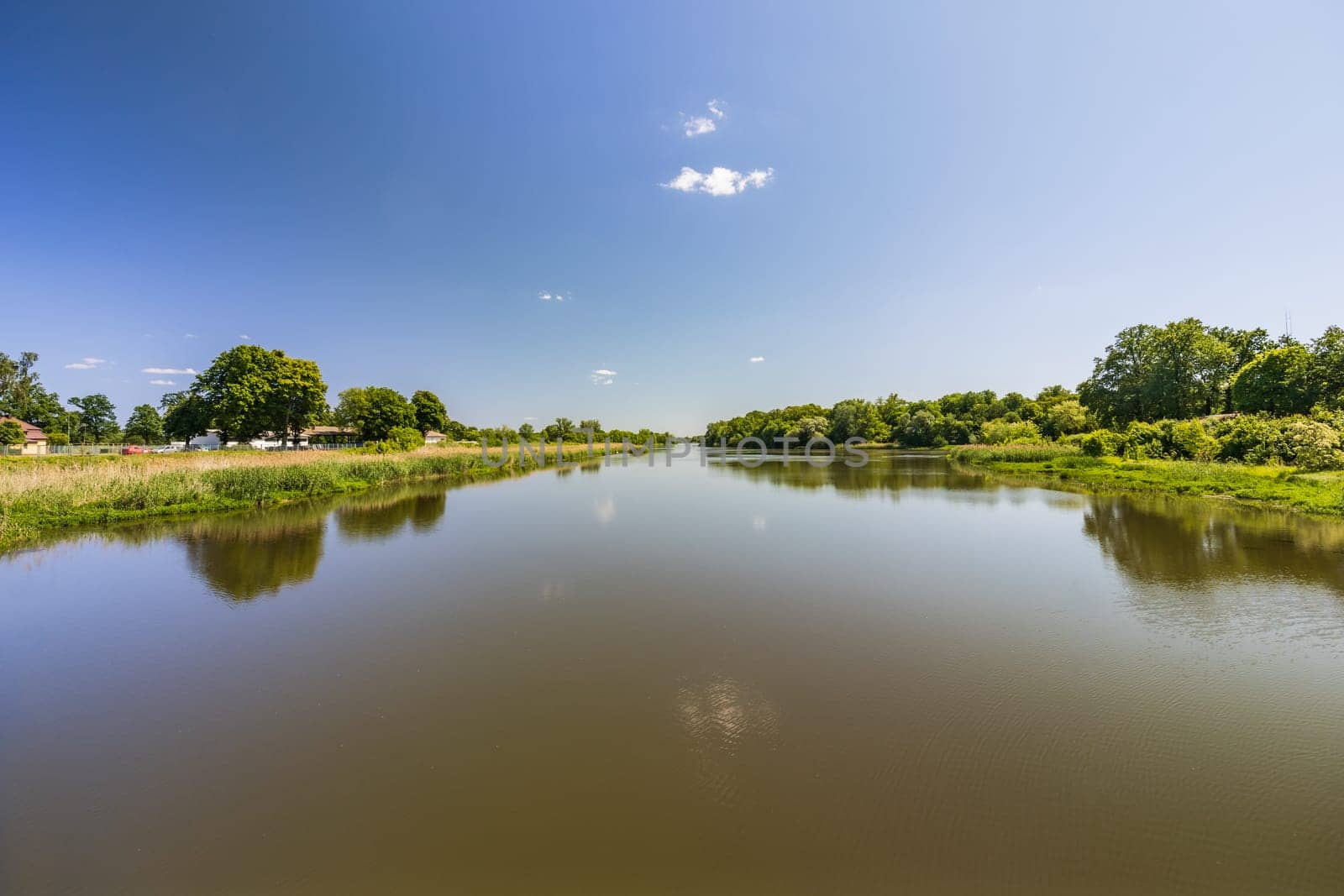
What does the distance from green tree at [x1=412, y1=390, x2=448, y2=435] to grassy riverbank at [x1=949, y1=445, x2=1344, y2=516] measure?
6081 centimetres

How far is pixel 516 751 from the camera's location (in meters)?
3.67

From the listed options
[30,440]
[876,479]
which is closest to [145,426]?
[30,440]

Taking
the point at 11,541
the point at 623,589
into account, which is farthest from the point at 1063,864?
the point at 11,541

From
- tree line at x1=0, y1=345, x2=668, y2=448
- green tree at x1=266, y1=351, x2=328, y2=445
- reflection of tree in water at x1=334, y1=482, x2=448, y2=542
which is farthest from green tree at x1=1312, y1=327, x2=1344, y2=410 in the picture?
green tree at x1=266, y1=351, x2=328, y2=445

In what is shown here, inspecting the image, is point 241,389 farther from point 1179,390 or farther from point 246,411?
point 1179,390

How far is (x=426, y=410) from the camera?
61.3 m

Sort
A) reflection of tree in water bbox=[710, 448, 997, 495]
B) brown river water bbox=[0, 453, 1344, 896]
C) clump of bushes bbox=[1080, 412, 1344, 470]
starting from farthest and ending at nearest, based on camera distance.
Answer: reflection of tree in water bbox=[710, 448, 997, 495] < clump of bushes bbox=[1080, 412, 1344, 470] < brown river water bbox=[0, 453, 1344, 896]

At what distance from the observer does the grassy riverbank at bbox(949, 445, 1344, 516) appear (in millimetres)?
13961

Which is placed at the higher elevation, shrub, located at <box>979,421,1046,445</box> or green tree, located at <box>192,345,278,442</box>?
green tree, located at <box>192,345,278,442</box>

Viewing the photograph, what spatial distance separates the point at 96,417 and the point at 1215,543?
10480cm

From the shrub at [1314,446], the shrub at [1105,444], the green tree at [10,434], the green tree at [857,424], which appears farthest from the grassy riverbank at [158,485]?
the green tree at [857,424]

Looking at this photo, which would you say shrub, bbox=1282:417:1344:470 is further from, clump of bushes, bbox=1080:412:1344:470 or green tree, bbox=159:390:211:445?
green tree, bbox=159:390:211:445

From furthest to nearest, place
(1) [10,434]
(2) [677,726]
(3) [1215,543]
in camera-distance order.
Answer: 1. (1) [10,434]
2. (3) [1215,543]
3. (2) [677,726]

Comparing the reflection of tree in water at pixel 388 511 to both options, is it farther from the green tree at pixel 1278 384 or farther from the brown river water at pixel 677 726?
the green tree at pixel 1278 384
